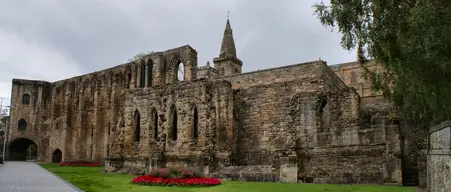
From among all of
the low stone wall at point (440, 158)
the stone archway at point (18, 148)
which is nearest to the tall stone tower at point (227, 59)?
the stone archway at point (18, 148)

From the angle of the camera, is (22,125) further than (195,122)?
Yes

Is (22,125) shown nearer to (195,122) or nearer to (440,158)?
(195,122)

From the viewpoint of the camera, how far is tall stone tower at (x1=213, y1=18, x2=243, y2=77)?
163ft

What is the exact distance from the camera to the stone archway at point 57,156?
169ft

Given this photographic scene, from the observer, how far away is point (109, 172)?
28984 mm

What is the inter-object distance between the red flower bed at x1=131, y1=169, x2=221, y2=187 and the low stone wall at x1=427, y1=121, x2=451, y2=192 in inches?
354

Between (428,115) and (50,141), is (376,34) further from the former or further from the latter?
(50,141)

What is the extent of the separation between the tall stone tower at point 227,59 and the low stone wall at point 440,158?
36.8 metres

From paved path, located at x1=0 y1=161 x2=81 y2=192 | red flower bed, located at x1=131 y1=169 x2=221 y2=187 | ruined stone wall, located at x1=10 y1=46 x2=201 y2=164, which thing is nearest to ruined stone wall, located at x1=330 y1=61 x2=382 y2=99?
ruined stone wall, located at x1=10 y1=46 x2=201 y2=164

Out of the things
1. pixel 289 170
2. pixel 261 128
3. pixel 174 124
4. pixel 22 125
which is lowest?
pixel 289 170

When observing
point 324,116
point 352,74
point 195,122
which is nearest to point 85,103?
point 195,122

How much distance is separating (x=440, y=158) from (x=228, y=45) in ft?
133

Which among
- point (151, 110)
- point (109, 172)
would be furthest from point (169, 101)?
point (109, 172)

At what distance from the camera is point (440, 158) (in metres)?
11.5
